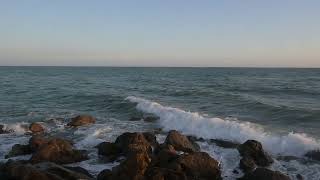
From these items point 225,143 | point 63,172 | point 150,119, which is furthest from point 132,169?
point 150,119

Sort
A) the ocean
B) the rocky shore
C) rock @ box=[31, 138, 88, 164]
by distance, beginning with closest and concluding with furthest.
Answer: the rocky shore, rock @ box=[31, 138, 88, 164], the ocean

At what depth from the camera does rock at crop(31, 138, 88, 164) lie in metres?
13.5

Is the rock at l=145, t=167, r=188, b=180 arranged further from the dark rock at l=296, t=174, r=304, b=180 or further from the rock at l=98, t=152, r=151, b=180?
the dark rock at l=296, t=174, r=304, b=180

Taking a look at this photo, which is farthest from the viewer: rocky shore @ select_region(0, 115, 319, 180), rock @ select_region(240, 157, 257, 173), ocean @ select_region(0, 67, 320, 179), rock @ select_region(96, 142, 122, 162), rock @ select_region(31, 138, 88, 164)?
ocean @ select_region(0, 67, 320, 179)

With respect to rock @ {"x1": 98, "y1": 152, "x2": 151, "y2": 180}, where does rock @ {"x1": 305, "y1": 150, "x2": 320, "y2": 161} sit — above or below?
below

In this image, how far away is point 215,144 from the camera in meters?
16.8

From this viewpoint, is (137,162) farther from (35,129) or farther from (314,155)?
(35,129)

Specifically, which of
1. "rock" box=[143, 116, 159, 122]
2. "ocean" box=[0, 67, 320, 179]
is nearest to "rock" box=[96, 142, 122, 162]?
"ocean" box=[0, 67, 320, 179]

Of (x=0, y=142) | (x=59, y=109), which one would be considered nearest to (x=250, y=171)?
(x=0, y=142)

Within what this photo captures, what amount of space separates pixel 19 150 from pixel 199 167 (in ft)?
21.4

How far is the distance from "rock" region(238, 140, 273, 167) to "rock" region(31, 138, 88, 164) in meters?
5.16

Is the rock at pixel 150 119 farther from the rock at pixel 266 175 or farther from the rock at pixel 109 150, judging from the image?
the rock at pixel 266 175

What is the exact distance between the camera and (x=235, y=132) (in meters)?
19.0

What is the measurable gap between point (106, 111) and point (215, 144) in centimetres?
1255
